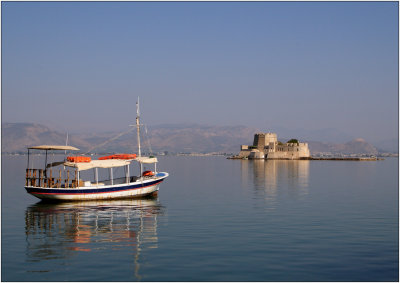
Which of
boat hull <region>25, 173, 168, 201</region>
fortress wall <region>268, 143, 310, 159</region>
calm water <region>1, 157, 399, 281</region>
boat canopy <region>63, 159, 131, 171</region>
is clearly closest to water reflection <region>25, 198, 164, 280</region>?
calm water <region>1, 157, 399, 281</region>

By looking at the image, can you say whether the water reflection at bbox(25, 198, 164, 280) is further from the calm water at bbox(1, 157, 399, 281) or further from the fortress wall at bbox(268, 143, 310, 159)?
the fortress wall at bbox(268, 143, 310, 159)

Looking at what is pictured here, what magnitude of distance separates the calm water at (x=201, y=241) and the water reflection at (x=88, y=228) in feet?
0.17

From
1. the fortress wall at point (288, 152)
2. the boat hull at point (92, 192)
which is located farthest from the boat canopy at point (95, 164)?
the fortress wall at point (288, 152)

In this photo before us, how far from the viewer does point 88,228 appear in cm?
2777

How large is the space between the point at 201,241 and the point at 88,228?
7.43 metres

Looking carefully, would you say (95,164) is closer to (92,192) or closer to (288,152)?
(92,192)

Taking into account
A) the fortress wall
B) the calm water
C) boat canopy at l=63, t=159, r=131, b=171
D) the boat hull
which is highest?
the fortress wall

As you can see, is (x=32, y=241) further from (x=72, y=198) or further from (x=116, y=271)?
(x=72, y=198)

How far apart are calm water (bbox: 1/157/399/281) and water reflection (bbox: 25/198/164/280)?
0.17 ft

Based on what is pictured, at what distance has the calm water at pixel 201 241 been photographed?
18.5 meters

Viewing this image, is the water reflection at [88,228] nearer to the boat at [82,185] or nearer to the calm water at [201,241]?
the calm water at [201,241]

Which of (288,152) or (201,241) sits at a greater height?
(288,152)

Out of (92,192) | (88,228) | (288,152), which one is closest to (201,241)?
(88,228)

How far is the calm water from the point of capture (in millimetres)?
18547
